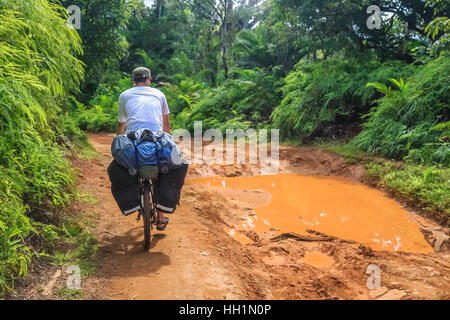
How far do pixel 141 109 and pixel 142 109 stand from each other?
0.03ft

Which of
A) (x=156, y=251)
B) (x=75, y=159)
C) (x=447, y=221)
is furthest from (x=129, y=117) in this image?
(x=447, y=221)

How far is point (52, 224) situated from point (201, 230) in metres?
1.66

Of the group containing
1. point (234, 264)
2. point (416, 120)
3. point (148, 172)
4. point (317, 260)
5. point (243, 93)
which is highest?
point (243, 93)

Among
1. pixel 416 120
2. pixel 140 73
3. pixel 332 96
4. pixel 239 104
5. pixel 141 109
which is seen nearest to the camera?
pixel 141 109

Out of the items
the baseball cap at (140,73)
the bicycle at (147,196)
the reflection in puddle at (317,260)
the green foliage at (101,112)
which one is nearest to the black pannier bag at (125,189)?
the bicycle at (147,196)

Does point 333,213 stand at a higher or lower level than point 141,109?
lower

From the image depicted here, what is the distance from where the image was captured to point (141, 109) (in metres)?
3.69

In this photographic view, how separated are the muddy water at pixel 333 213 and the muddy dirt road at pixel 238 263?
0.61 ft

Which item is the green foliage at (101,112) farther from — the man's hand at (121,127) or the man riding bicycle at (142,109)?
the man riding bicycle at (142,109)

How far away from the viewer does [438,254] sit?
13.2 ft

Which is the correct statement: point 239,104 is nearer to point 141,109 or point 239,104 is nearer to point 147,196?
point 141,109

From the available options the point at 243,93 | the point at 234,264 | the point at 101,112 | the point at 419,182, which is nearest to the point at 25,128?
the point at 234,264

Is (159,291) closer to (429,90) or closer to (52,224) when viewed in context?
(52,224)

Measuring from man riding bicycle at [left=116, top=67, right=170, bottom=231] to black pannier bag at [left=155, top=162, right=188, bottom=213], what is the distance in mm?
304
